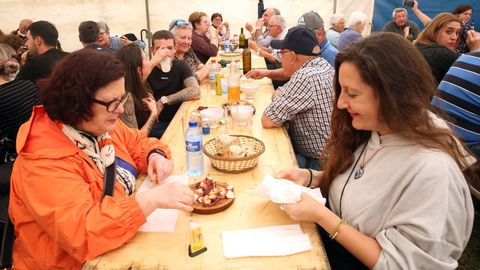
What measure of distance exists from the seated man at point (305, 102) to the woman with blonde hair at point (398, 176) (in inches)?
38.1

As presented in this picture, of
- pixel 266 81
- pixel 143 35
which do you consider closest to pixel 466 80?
pixel 266 81

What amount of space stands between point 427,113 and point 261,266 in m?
0.78

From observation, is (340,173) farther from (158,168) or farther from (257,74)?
(257,74)

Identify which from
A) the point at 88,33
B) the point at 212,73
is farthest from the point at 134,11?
the point at 212,73

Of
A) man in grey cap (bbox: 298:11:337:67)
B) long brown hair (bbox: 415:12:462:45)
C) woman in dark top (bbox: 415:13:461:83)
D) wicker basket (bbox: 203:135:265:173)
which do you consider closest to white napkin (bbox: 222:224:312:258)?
wicker basket (bbox: 203:135:265:173)

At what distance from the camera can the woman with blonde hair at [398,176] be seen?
3.77ft

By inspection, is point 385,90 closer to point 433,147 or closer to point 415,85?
point 415,85

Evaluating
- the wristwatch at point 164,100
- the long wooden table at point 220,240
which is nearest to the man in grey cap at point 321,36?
the wristwatch at point 164,100

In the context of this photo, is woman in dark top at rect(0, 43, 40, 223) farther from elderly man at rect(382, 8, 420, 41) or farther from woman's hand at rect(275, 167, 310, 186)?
elderly man at rect(382, 8, 420, 41)

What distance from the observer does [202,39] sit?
557 cm

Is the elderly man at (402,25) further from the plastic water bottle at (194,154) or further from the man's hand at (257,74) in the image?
the plastic water bottle at (194,154)

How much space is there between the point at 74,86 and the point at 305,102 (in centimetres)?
153

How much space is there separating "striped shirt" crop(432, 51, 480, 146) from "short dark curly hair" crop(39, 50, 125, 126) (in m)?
2.44

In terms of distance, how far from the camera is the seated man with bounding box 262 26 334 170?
2438 millimetres
